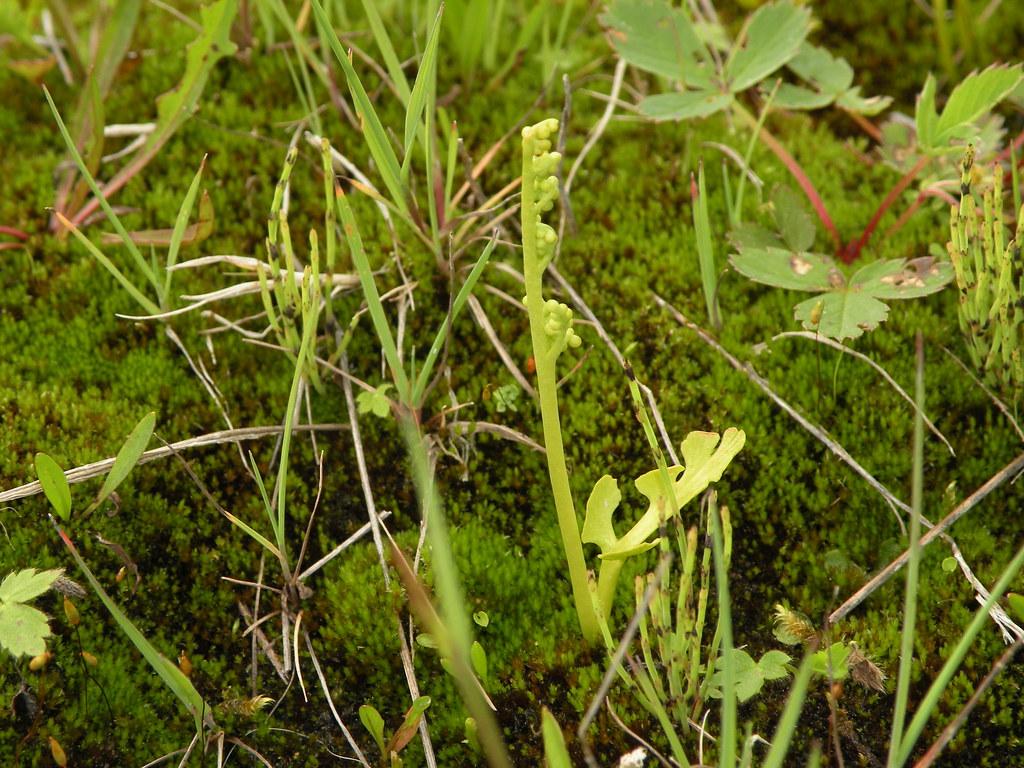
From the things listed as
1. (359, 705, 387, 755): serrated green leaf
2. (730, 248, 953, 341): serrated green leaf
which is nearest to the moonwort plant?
(359, 705, 387, 755): serrated green leaf

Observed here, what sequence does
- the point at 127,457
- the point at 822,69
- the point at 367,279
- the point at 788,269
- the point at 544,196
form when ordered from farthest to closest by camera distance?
the point at 822,69 < the point at 788,269 < the point at 127,457 < the point at 367,279 < the point at 544,196

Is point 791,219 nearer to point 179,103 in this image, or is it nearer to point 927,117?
point 927,117

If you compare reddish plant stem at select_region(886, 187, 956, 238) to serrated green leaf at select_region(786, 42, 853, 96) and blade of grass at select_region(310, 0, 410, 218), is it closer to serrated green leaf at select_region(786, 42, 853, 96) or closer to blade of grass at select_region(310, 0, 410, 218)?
serrated green leaf at select_region(786, 42, 853, 96)

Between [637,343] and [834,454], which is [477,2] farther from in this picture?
[834,454]

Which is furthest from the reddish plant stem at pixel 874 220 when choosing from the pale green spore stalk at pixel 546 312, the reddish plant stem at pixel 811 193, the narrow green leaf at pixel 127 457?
the narrow green leaf at pixel 127 457

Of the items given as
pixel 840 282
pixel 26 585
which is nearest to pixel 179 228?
pixel 26 585
